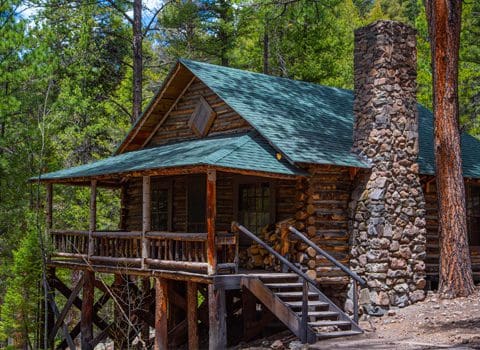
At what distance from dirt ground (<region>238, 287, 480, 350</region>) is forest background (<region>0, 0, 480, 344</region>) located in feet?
29.4

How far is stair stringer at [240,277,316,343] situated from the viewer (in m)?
12.6

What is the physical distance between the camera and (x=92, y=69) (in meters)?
29.2

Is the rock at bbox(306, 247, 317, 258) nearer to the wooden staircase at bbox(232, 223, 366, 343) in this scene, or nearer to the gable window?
the wooden staircase at bbox(232, 223, 366, 343)

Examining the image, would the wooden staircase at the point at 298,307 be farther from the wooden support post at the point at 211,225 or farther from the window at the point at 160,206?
the window at the point at 160,206

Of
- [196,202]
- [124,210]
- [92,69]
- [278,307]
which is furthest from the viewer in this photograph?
[92,69]

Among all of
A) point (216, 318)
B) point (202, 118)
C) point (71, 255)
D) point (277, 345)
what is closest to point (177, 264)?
point (216, 318)

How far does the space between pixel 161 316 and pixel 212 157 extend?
4.01m

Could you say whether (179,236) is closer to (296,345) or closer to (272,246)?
(272,246)

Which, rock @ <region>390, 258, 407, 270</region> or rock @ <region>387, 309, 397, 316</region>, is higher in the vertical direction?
rock @ <region>390, 258, 407, 270</region>

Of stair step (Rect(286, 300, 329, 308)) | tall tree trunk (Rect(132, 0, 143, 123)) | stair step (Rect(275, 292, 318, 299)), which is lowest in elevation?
stair step (Rect(286, 300, 329, 308))

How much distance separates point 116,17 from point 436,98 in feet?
57.3

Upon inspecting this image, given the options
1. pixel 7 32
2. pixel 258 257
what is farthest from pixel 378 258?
pixel 7 32

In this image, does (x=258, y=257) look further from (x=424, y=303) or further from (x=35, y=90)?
(x=35, y=90)

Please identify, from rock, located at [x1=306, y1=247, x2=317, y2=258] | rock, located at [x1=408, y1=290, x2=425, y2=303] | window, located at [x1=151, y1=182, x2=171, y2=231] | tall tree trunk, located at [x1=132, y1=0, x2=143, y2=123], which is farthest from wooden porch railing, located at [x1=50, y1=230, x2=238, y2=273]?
tall tree trunk, located at [x1=132, y1=0, x2=143, y2=123]
